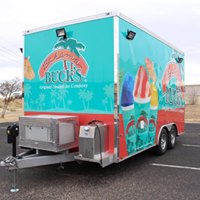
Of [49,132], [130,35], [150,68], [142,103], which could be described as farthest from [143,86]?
[49,132]

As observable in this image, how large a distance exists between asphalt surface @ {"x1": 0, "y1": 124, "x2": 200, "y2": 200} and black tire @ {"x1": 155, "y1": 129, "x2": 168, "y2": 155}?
36 cm

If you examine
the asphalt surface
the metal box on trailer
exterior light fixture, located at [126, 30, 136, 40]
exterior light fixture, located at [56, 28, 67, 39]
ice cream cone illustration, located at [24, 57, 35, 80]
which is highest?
exterior light fixture, located at [56, 28, 67, 39]

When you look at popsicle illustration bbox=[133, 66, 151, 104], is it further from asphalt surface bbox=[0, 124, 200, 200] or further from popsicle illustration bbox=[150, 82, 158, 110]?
asphalt surface bbox=[0, 124, 200, 200]

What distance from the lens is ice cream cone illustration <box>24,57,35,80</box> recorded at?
6109mm

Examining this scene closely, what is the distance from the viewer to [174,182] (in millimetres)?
5102

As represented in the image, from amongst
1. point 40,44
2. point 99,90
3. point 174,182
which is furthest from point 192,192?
point 40,44

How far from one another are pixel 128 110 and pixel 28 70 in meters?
2.42

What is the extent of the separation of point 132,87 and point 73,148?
65.0 inches

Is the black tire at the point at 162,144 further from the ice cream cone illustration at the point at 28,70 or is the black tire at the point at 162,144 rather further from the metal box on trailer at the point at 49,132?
the ice cream cone illustration at the point at 28,70

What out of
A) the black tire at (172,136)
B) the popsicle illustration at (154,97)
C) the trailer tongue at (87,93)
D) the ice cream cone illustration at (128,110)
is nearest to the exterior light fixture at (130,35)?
the trailer tongue at (87,93)

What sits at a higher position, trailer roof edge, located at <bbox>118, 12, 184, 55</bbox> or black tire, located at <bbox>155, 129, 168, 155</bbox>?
trailer roof edge, located at <bbox>118, 12, 184, 55</bbox>

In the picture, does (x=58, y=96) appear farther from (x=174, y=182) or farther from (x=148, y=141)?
(x=174, y=182)

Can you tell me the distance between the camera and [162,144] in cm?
739

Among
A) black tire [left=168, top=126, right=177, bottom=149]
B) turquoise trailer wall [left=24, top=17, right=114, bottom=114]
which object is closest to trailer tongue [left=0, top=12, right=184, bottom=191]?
turquoise trailer wall [left=24, top=17, right=114, bottom=114]
